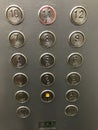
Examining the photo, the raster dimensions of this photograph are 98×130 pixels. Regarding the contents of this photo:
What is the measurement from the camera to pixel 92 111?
2.02 feet

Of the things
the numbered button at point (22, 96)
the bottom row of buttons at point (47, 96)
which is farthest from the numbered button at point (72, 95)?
the numbered button at point (22, 96)

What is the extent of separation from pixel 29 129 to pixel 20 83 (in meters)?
0.13

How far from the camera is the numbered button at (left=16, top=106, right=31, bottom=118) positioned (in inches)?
23.4

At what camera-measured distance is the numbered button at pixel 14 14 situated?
53 cm

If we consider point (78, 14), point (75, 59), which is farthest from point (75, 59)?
point (78, 14)

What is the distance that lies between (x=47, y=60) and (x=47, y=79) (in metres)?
0.05

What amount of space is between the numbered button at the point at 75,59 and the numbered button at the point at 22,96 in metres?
0.13

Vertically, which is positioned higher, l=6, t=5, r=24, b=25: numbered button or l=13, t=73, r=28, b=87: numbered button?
l=6, t=5, r=24, b=25: numbered button

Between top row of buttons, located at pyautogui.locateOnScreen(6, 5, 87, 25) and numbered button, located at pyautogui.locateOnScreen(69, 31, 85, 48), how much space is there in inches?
1.0

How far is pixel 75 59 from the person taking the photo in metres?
0.57

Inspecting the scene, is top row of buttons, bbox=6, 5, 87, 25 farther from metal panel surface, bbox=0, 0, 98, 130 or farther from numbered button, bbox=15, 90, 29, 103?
numbered button, bbox=15, 90, 29, 103

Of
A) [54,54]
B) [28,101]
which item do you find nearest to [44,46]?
[54,54]

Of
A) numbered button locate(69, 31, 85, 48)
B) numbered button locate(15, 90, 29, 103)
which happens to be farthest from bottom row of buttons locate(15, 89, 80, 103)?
numbered button locate(69, 31, 85, 48)

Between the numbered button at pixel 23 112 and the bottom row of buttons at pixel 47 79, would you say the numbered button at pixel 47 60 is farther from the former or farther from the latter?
the numbered button at pixel 23 112
